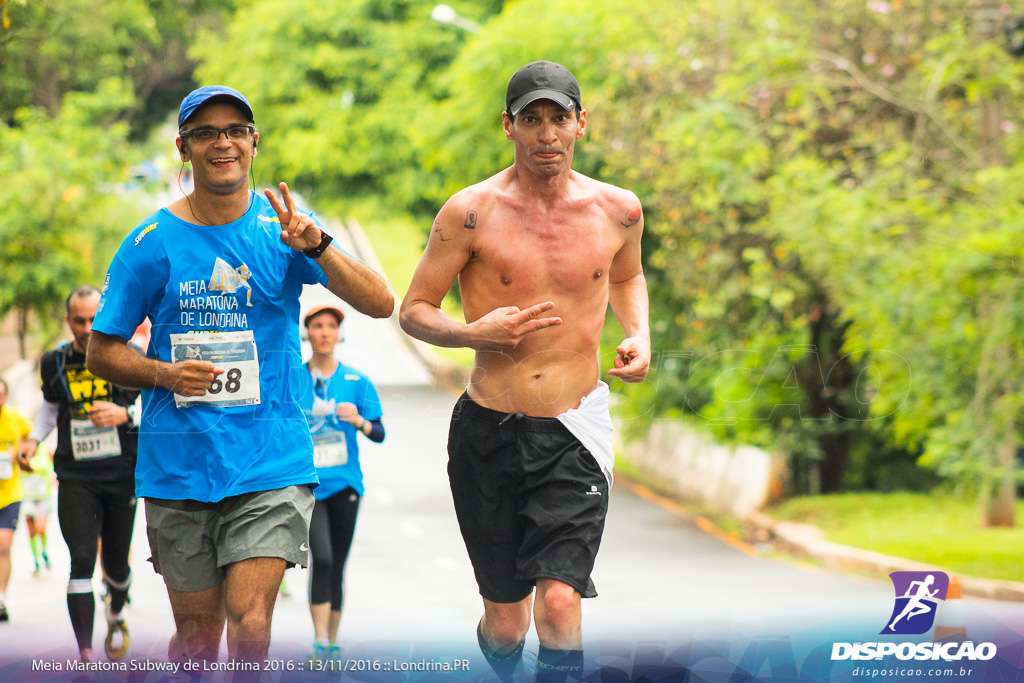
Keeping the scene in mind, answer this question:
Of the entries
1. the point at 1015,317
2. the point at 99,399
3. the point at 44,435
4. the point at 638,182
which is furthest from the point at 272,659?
the point at 638,182

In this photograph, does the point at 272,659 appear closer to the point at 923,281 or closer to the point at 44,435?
the point at 44,435

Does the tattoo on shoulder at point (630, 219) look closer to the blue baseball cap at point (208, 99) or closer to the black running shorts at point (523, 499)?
the black running shorts at point (523, 499)

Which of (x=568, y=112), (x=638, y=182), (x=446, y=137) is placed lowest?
(x=568, y=112)

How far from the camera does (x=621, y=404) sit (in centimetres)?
1605

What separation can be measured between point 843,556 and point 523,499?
23.8 ft

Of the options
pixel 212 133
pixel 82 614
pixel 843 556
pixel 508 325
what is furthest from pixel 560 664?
pixel 843 556

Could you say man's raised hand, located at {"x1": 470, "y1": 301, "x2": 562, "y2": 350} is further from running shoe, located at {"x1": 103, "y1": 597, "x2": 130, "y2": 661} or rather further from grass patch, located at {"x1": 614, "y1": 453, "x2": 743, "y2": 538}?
grass patch, located at {"x1": 614, "y1": 453, "x2": 743, "y2": 538}

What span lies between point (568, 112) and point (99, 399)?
307 cm

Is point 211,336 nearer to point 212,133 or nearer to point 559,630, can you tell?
point 212,133

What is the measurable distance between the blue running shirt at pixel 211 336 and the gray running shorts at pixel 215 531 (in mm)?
41

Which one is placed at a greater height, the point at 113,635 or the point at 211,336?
the point at 211,336

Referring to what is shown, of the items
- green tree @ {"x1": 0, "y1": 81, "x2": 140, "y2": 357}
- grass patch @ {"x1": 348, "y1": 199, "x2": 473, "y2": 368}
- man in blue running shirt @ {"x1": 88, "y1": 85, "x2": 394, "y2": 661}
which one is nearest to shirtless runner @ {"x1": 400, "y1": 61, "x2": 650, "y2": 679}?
man in blue running shirt @ {"x1": 88, "y1": 85, "x2": 394, "y2": 661}

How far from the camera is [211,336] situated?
12.2 ft

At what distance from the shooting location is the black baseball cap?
3818 millimetres
